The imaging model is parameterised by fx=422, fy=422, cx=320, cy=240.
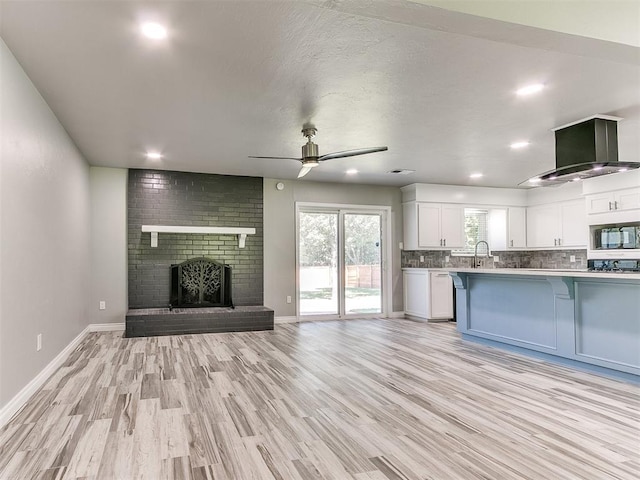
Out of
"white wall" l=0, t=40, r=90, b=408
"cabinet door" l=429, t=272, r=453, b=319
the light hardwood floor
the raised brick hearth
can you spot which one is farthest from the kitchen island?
"white wall" l=0, t=40, r=90, b=408

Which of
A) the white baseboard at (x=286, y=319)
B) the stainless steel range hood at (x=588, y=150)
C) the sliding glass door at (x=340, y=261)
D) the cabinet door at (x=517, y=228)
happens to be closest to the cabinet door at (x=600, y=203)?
the cabinet door at (x=517, y=228)

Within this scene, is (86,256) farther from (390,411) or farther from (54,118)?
(390,411)

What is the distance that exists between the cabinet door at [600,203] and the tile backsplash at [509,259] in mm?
1255

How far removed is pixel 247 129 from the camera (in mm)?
4363

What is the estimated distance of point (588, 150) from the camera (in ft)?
13.4

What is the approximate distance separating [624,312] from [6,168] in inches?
187

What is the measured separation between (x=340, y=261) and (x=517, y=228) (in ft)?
11.8

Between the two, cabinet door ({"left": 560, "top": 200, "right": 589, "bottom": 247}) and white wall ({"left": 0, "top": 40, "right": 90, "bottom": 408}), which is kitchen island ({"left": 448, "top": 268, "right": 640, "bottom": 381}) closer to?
cabinet door ({"left": 560, "top": 200, "right": 589, "bottom": 247})

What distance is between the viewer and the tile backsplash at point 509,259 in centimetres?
780

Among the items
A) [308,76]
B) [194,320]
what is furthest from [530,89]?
[194,320]

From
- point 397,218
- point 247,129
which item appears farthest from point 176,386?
point 397,218

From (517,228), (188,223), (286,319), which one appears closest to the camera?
(188,223)

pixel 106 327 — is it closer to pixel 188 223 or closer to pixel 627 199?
pixel 188 223

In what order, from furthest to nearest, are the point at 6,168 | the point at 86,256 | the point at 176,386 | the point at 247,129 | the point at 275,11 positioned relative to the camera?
the point at 86,256 < the point at 247,129 < the point at 176,386 < the point at 6,168 < the point at 275,11
